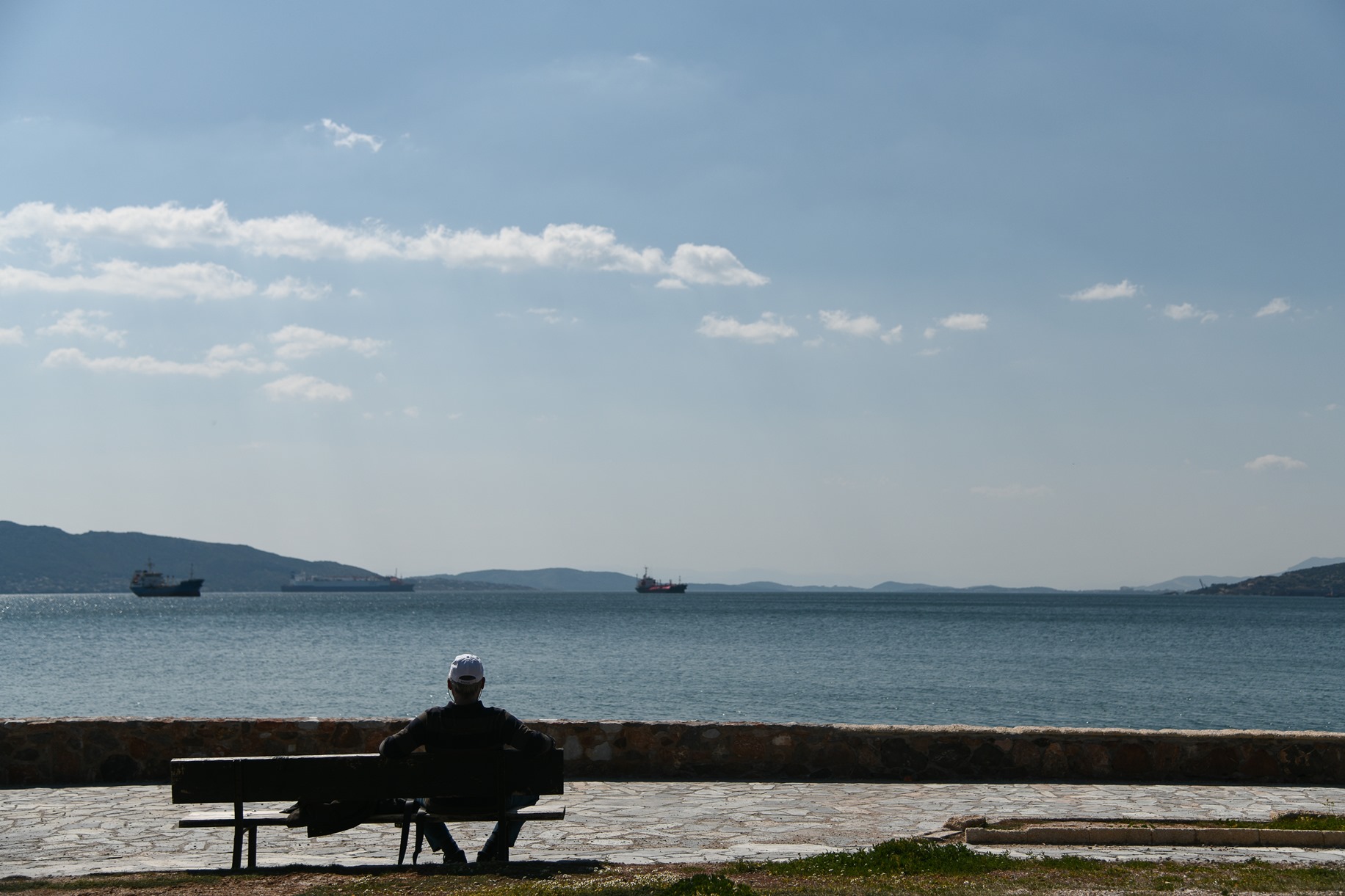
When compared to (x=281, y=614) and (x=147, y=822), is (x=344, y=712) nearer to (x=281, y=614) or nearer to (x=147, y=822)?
(x=147, y=822)

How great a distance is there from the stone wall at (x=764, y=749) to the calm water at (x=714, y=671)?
674 inches

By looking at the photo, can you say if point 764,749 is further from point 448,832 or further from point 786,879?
point 786,879

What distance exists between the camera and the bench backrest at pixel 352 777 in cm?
630

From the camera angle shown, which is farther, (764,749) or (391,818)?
(764,749)

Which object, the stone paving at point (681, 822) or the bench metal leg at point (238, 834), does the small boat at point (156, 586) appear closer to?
the stone paving at point (681, 822)

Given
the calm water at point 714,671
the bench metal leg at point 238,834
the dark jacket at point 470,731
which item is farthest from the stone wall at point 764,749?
the calm water at point 714,671

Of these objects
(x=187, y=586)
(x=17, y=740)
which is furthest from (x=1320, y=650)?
(x=187, y=586)

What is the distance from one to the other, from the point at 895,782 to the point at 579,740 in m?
2.73

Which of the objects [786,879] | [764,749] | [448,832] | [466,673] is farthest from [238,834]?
[764,749]

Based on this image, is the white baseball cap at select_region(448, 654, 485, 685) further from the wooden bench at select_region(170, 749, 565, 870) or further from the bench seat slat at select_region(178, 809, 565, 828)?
the bench seat slat at select_region(178, 809, 565, 828)

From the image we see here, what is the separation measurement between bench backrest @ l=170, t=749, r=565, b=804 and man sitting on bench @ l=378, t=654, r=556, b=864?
0.09 m

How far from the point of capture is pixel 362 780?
630 centimetres

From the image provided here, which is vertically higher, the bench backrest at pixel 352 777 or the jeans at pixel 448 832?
the bench backrest at pixel 352 777

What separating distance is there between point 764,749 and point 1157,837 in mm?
3705
